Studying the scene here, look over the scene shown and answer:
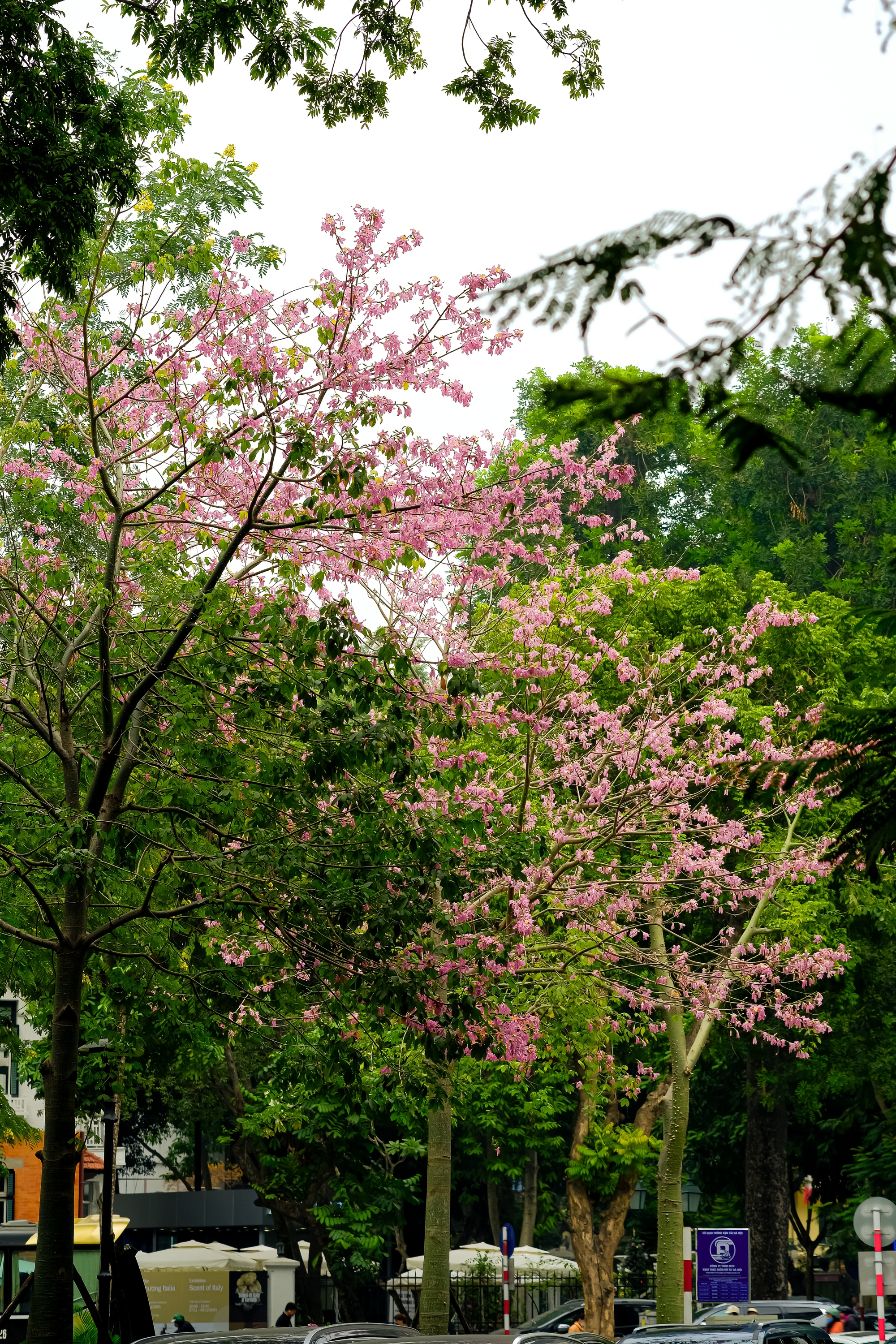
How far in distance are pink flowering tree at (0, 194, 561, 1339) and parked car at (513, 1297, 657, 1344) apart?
51.4ft

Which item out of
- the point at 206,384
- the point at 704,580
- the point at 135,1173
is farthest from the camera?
the point at 135,1173

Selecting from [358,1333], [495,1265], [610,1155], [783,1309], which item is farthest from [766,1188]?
[358,1333]

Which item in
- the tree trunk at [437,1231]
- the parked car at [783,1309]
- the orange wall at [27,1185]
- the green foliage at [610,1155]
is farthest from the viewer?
the orange wall at [27,1185]

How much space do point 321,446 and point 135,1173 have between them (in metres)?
44.7

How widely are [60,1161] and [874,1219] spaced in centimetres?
1051

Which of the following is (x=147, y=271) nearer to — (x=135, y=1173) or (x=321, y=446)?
(x=321, y=446)

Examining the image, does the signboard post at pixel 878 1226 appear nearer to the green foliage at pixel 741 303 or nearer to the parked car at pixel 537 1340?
the parked car at pixel 537 1340

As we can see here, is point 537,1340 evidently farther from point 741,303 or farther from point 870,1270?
point 870,1270

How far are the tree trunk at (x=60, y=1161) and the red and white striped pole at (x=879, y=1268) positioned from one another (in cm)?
1017

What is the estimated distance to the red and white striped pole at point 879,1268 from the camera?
57.9 feet

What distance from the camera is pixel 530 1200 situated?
127ft

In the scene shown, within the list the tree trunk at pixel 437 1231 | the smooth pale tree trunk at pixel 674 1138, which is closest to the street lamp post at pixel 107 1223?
the tree trunk at pixel 437 1231

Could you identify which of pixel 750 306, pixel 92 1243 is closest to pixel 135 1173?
pixel 92 1243

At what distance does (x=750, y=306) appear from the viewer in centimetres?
377
